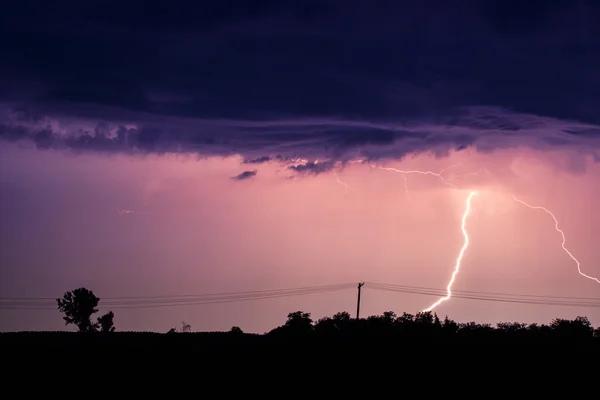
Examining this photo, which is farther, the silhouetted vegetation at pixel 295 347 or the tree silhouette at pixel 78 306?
the tree silhouette at pixel 78 306

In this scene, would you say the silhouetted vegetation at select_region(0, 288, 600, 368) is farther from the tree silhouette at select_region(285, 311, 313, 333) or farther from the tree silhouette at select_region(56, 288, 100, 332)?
the tree silhouette at select_region(56, 288, 100, 332)

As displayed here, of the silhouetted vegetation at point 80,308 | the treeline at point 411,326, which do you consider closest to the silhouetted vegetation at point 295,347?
the treeline at point 411,326

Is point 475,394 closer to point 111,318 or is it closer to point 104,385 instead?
point 104,385

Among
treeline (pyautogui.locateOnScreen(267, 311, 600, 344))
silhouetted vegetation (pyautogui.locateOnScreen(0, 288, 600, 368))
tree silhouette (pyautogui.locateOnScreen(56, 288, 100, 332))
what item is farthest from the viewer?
tree silhouette (pyautogui.locateOnScreen(56, 288, 100, 332))

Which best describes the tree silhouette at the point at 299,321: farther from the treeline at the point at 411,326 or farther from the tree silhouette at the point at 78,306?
the tree silhouette at the point at 78,306

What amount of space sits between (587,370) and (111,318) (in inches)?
4358

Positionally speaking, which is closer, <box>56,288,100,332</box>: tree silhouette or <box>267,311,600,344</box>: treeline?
<box>267,311,600,344</box>: treeline

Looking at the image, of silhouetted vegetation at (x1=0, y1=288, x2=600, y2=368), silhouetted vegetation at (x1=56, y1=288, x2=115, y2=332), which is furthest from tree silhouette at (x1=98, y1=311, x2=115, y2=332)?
silhouetted vegetation at (x1=0, y1=288, x2=600, y2=368)

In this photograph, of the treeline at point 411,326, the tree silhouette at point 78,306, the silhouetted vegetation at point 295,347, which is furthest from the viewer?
the tree silhouette at point 78,306

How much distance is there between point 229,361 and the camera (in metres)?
44.8

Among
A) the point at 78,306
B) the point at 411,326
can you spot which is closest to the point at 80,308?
the point at 78,306

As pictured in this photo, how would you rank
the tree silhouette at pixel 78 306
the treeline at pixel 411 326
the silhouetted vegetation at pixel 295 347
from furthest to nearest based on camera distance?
1. the tree silhouette at pixel 78 306
2. the treeline at pixel 411 326
3. the silhouetted vegetation at pixel 295 347

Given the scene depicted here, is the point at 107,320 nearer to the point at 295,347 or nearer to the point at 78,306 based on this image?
the point at 78,306

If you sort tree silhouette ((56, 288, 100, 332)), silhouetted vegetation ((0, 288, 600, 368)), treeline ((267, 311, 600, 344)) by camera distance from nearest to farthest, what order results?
silhouetted vegetation ((0, 288, 600, 368)) < treeline ((267, 311, 600, 344)) < tree silhouette ((56, 288, 100, 332))
